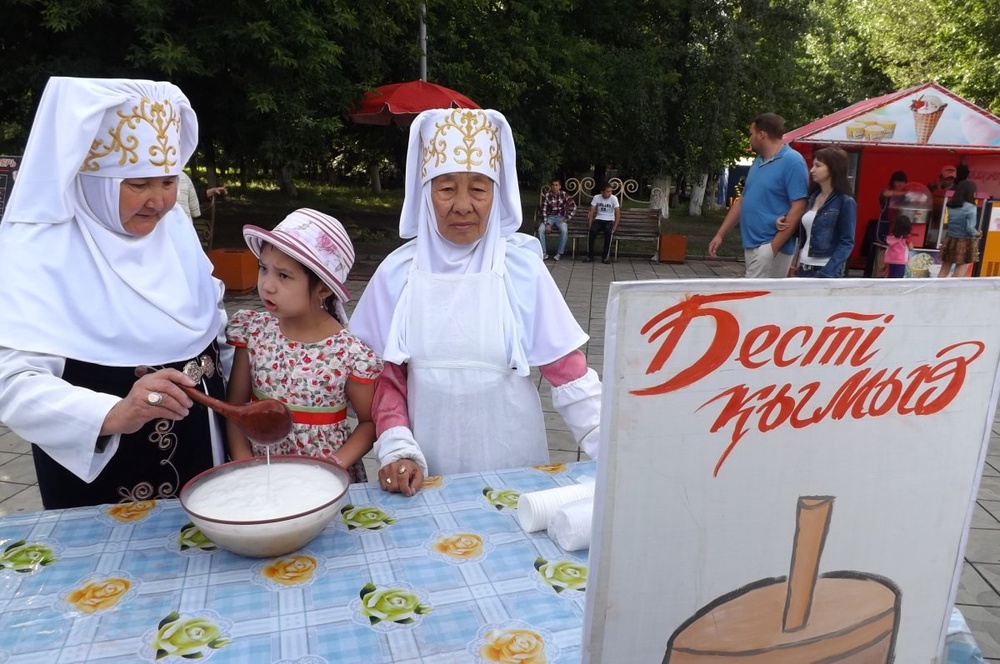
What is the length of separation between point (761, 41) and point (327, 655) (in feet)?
67.9

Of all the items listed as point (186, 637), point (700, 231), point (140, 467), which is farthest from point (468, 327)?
point (700, 231)

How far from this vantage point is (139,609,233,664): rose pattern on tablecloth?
3.90ft

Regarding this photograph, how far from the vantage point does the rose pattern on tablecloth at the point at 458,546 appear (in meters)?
1.51

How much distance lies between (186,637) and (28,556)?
1.64 ft

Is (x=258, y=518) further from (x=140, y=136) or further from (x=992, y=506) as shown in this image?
(x=992, y=506)

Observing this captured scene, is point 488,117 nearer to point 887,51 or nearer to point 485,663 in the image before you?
point 485,663

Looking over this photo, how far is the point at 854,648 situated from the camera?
1.11 meters

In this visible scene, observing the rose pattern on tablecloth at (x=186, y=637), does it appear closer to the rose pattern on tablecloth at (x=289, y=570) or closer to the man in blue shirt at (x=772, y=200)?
the rose pattern on tablecloth at (x=289, y=570)

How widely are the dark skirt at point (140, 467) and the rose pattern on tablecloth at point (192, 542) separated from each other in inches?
16.2

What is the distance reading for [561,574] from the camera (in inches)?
57.1

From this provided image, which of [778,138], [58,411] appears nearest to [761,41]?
[778,138]

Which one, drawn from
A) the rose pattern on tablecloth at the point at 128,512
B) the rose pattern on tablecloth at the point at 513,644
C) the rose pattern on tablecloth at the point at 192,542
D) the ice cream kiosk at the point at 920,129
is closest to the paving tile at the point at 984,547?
the rose pattern on tablecloth at the point at 513,644

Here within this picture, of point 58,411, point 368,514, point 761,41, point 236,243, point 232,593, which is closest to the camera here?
point 232,593

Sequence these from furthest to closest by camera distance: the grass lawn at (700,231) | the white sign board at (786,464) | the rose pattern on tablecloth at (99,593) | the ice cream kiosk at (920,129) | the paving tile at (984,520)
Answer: the grass lawn at (700,231) → the ice cream kiosk at (920,129) → the paving tile at (984,520) → the rose pattern on tablecloth at (99,593) → the white sign board at (786,464)
